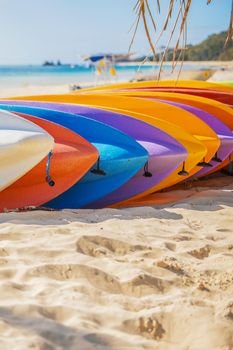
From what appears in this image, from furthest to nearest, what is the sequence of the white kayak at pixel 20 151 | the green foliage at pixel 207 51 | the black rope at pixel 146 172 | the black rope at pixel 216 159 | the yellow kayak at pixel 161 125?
the green foliage at pixel 207 51 < the black rope at pixel 216 159 < the yellow kayak at pixel 161 125 < the black rope at pixel 146 172 < the white kayak at pixel 20 151

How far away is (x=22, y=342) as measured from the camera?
1537 mm

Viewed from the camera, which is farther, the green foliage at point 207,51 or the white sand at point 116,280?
the green foliage at point 207,51

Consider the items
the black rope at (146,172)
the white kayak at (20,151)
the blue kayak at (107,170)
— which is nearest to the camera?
the white kayak at (20,151)

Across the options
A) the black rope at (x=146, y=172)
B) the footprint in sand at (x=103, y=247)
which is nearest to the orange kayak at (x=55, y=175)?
the black rope at (x=146, y=172)

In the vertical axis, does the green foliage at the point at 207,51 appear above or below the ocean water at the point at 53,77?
above

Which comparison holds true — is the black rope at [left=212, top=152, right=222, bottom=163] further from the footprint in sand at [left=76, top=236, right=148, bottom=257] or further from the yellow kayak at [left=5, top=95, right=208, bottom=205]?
the footprint in sand at [left=76, top=236, right=148, bottom=257]

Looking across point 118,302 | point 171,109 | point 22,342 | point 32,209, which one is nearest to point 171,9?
point 118,302

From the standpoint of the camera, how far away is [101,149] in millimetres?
3480

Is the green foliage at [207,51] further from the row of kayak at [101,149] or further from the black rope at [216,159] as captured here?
the black rope at [216,159]

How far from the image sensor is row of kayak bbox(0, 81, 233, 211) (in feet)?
10.4

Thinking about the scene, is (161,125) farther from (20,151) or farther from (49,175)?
(20,151)

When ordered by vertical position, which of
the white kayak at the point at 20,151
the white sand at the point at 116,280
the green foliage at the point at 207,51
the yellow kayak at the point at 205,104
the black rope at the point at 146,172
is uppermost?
the green foliage at the point at 207,51

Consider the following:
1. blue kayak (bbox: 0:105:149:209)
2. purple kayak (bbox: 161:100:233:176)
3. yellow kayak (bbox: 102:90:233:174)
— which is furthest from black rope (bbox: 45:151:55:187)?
yellow kayak (bbox: 102:90:233:174)

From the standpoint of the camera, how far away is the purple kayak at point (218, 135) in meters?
4.07
